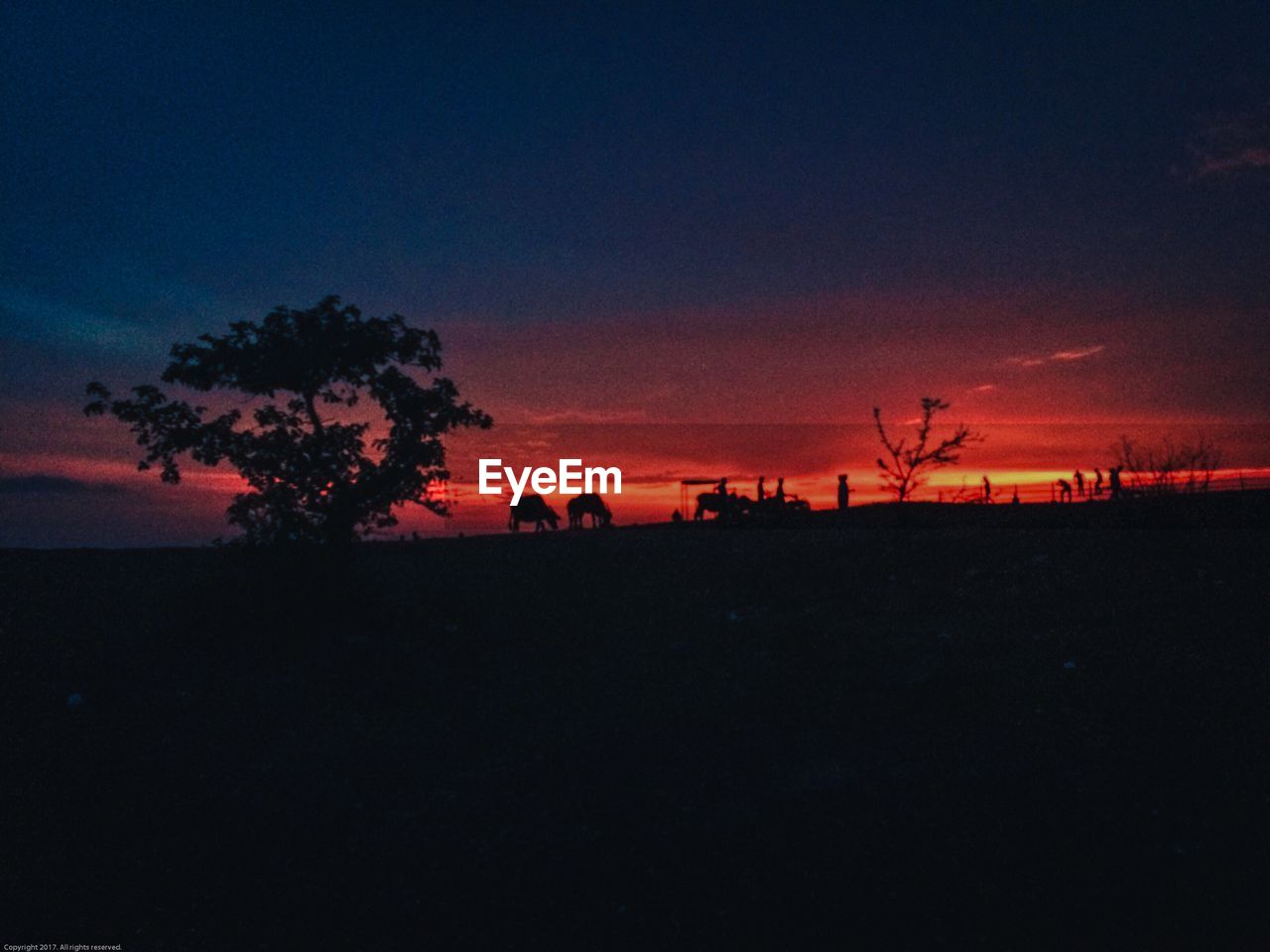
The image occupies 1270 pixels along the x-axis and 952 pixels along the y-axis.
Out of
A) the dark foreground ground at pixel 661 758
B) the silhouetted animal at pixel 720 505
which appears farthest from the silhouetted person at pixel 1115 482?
the dark foreground ground at pixel 661 758

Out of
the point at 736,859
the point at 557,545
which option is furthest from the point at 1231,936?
the point at 557,545

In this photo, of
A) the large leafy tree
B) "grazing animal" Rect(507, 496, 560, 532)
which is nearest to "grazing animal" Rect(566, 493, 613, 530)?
"grazing animal" Rect(507, 496, 560, 532)

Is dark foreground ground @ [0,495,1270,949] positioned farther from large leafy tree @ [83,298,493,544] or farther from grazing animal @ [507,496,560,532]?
grazing animal @ [507,496,560,532]

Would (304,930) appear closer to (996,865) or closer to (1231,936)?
(996,865)

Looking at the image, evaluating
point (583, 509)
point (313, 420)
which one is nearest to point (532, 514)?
point (583, 509)

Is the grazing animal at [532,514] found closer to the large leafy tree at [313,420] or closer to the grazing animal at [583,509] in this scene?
the grazing animal at [583,509]

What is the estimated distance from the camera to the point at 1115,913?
24.2ft

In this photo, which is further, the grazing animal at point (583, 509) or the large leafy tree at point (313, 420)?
the grazing animal at point (583, 509)

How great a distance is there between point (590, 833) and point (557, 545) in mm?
16802

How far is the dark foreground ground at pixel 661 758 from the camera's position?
7.97m

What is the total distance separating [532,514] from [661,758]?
113 ft

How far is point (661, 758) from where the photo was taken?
10.9 metres

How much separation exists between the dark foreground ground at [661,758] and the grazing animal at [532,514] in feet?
83.7

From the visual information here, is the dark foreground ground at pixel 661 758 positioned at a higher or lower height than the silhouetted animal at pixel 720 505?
lower
